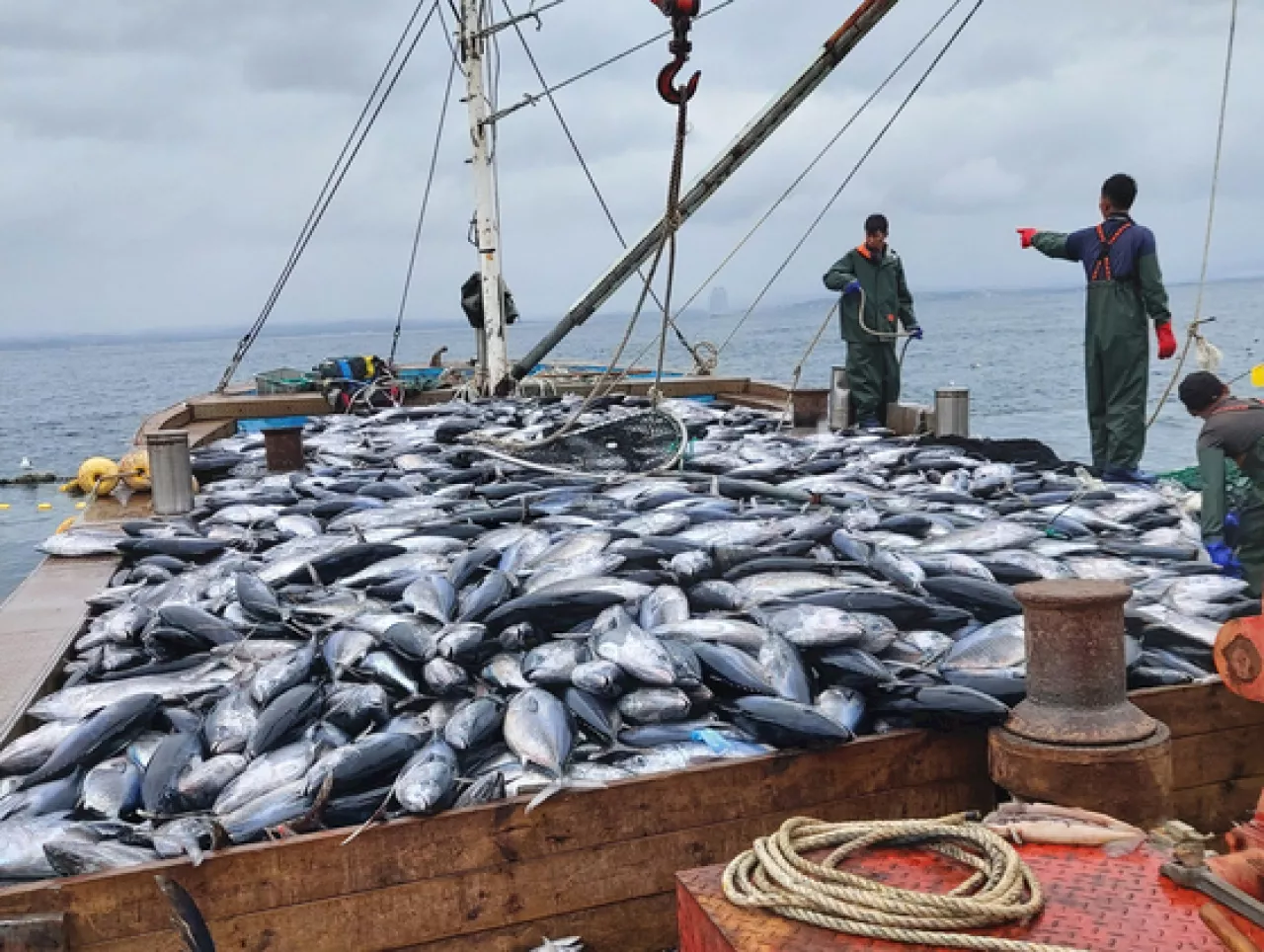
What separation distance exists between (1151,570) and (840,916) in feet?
11.6


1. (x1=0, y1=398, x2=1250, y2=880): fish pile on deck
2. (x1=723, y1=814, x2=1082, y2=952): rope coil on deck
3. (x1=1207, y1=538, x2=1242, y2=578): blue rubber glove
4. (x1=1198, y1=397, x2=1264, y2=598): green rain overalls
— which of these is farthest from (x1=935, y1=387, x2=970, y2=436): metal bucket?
(x1=723, y1=814, x2=1082, y2=952): rope coil on deck

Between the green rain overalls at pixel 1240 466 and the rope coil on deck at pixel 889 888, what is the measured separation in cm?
365

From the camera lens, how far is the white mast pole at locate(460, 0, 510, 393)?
13.4m

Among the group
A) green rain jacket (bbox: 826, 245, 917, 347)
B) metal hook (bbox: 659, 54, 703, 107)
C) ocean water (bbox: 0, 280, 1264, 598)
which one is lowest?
ocean water (bbox: 0, 280, 1264, 598)

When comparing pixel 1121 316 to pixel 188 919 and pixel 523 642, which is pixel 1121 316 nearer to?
pixel 523 642

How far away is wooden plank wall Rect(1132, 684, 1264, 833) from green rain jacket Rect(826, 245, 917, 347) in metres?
6.53

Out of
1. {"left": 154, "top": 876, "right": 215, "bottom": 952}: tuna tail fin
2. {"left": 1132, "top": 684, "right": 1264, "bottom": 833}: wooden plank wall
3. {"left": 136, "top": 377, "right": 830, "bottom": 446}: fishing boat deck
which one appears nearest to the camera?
{"left": 154, "top": 876, "right": 215, "bottom": 952}: tuna tail fin

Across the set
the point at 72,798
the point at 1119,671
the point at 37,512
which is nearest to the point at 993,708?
the point at 1119,671

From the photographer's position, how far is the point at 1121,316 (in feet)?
25.5

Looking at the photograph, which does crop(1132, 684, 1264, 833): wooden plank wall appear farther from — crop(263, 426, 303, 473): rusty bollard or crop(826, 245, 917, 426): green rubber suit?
crop(263, 426, 303, 473): rusty bollard

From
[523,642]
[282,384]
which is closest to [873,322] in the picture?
[523,642]

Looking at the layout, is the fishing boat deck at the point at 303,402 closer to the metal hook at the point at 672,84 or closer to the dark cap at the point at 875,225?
the dark cap at the point at 875,225

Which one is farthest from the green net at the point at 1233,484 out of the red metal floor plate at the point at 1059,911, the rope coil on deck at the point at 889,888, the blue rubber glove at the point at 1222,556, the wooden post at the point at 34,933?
the wooden post at the point at 34,933

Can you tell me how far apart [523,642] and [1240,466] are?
399 centimetres
